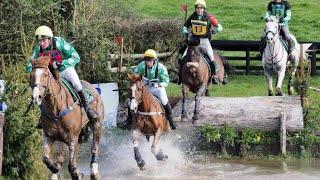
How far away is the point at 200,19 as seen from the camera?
20.8 metres

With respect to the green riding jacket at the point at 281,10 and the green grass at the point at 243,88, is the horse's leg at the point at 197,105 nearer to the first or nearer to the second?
the green riding jacket at the point at 281,10

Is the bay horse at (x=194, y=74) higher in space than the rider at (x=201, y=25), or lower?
lower

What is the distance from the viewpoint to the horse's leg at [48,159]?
542 inches

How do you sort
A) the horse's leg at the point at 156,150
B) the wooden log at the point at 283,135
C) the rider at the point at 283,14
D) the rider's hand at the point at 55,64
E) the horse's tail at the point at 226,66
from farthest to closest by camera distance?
the horse's tail at the point at 226,66
the rider at the point at 283,14
the wooden log at the point at 283,135
the horse's leg at the point at 156,150
the rider's hand at the point at 55,64

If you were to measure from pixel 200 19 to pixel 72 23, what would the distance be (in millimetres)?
3226

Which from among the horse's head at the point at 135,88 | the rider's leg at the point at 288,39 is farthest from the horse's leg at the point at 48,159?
the rider's leg at the point at 288,39

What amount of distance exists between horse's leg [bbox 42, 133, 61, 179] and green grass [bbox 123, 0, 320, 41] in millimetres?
20011

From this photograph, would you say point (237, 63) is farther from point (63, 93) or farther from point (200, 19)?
point (63, 93)

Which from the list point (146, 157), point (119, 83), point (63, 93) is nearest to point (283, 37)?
point (119, 83)

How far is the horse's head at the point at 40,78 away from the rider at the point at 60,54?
0.32m

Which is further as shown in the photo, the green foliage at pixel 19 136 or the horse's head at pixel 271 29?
the horse's head at pixel 271 29

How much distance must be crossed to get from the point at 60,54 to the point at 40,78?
3.95 ft

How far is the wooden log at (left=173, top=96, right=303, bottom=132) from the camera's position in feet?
64.0

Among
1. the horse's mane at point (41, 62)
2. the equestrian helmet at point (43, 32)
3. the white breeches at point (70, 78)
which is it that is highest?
the equestrian helmet at point (43, 32)
